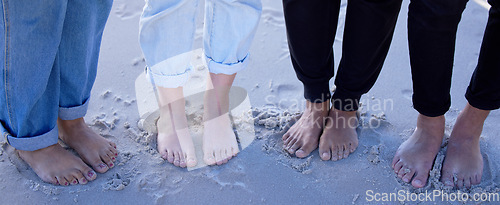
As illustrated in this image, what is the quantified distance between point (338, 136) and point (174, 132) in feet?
1.98

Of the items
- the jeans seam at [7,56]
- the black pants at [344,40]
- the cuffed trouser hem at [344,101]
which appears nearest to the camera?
the jeans seam at [7,56]

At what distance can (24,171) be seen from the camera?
5.08ft

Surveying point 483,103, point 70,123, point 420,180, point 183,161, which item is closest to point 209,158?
point 183,161

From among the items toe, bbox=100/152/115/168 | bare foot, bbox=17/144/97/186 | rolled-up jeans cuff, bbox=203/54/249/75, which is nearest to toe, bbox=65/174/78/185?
bare foot, bbox=17/144/97/186

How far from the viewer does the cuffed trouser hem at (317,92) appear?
1.57 m

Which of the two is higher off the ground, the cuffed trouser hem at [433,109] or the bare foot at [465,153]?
the cuffed trouser hem at [433,109]

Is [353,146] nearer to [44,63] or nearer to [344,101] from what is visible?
[344,101]

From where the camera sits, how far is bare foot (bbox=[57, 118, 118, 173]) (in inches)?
62.1

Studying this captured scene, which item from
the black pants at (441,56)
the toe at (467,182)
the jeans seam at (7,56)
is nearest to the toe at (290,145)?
the black pants at (441,56)

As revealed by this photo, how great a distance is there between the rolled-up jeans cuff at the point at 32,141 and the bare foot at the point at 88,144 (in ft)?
0.33

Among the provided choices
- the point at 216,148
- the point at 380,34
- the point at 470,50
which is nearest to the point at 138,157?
the point at 216,148

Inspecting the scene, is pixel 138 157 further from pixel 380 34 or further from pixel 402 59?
pixel 402 59

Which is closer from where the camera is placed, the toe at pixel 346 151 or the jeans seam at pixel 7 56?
the jeans seam at pixel 7 56

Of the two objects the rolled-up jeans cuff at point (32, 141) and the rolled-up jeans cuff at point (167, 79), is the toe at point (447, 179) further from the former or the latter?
the rolled-up jeans cuff at point (32, 141)
